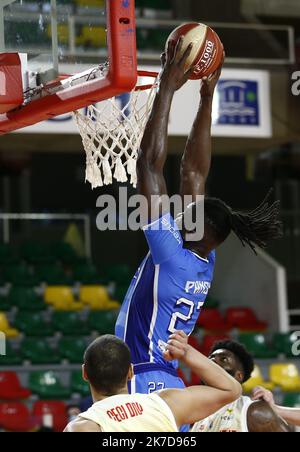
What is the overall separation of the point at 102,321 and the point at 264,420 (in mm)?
6147

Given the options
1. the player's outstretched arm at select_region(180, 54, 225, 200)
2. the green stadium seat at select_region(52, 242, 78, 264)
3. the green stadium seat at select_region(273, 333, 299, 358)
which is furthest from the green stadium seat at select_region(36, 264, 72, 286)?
the player's outstretched arm at select_region(180, 54, 225, 200)

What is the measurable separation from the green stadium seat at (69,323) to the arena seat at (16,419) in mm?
1550

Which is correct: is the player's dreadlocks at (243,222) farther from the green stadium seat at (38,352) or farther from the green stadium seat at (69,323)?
the green stadium seat at (69,323)

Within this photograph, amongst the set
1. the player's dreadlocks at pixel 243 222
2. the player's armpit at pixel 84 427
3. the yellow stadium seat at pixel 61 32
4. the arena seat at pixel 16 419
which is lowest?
the arena seat at pixel 16 419

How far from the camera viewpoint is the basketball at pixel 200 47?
3520 mm

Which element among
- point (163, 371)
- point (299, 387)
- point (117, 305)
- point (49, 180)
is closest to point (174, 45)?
point (163, 371)

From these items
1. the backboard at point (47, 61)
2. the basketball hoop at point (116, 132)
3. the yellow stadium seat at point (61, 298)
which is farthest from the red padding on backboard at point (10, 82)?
the yellow stadium seat at point (61, 298)

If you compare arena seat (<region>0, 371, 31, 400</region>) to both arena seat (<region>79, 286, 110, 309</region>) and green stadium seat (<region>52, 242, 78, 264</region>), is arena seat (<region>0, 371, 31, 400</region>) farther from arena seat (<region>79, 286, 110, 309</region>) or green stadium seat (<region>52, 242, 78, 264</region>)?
green stadium seat (<region>52, 242, 78, 264</region>)

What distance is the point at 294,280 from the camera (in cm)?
1241

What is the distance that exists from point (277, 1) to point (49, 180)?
499cm

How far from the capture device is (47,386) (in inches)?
335

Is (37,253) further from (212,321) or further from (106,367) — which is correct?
(106,367)

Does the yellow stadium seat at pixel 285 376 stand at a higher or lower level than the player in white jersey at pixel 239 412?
lower
